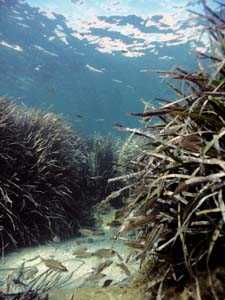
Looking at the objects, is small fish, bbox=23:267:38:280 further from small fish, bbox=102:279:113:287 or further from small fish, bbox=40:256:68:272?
A: small fish, bbox=102:279:113:287

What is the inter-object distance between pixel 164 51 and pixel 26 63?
1286cm

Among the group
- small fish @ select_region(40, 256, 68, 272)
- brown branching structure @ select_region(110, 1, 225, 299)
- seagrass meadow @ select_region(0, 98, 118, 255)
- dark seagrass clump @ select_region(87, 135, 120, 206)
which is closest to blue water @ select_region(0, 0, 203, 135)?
dark seagrass clump @ select_region(87, 135, 120, 206)

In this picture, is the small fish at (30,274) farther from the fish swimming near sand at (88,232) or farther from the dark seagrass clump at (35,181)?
the fish swimming near sand at (88,232)

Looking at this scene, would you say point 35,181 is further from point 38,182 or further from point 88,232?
point 88,232

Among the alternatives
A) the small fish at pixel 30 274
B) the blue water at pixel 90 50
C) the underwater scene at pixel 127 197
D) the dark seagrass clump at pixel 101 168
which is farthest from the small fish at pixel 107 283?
the blue water at pixel 90 50

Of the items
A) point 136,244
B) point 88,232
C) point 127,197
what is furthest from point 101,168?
point 136,244

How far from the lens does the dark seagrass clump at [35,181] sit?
6.14 m

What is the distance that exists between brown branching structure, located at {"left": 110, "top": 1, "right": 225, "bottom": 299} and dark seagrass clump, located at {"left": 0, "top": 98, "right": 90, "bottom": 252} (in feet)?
10.6

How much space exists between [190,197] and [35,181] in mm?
4458

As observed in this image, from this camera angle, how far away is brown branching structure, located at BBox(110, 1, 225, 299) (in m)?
2.29

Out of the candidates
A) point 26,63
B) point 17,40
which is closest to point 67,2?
point 17,40

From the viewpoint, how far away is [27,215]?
6391mm

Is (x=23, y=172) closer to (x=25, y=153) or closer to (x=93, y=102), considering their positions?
(x=25, y=153)

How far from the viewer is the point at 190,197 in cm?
253
